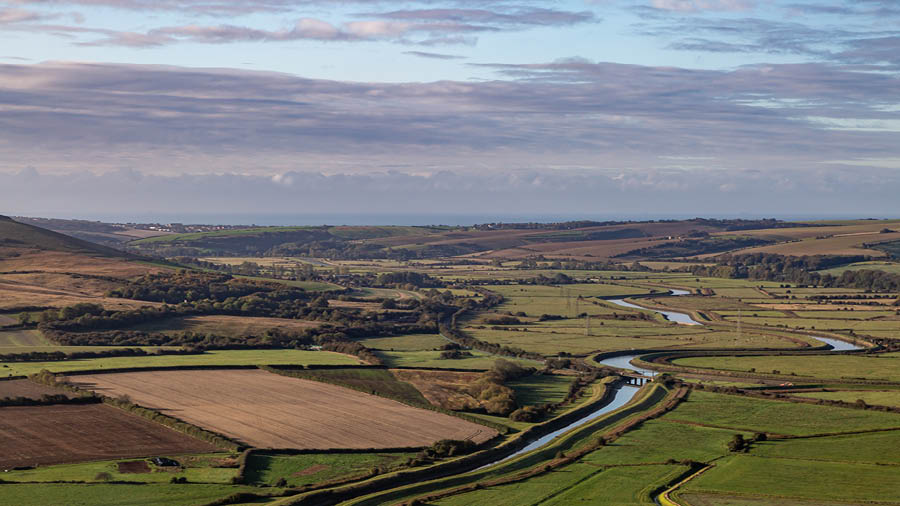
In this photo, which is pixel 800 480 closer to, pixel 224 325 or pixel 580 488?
pixel 580 488

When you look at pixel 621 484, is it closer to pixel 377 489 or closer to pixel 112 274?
pixel 377 489

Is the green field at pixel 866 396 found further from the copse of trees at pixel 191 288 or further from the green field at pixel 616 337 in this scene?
the copse of trees at pixel 191 288

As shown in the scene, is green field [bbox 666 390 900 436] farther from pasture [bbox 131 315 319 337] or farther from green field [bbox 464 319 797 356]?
pasture [bbox 131 315 319 337]

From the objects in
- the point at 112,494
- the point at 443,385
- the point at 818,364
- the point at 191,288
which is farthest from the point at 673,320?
the point at 112,494

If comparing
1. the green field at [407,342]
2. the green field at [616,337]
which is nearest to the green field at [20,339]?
the green field at [407,342]

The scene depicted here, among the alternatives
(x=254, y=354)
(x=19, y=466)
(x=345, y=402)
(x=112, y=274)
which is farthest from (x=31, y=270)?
(x=19, y=466)
